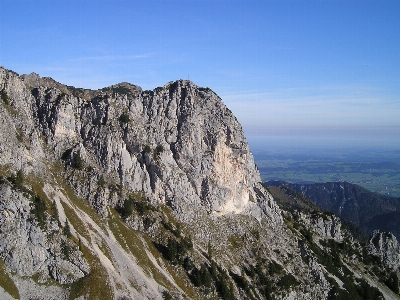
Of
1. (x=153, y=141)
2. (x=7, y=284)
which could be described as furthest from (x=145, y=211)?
(x=7, y=284)

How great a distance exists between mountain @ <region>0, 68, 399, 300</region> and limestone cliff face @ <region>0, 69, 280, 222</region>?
15.5 inches

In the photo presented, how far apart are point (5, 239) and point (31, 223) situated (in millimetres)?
6296

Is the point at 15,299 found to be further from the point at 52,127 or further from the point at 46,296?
the point at 52,127

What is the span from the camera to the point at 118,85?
6442 inches

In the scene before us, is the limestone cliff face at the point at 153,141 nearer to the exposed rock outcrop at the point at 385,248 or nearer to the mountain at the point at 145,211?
the mountain at the point at 145,211

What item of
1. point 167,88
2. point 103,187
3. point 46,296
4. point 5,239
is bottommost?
point 46,296

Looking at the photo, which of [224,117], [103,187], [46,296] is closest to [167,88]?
[224,117]

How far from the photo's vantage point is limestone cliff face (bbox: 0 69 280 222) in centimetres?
10819

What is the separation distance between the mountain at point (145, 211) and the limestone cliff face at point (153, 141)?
0.39 metres

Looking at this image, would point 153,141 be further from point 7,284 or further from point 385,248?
point 385,248

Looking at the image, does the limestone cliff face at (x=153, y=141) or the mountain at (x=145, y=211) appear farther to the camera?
the limestone cliff face at (x=153, y=141)

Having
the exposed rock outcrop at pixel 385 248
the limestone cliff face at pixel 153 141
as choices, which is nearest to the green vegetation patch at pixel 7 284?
the limestone cliff face at pixel 153 141

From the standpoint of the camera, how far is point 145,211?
342 feet

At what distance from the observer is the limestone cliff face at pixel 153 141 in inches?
4259
